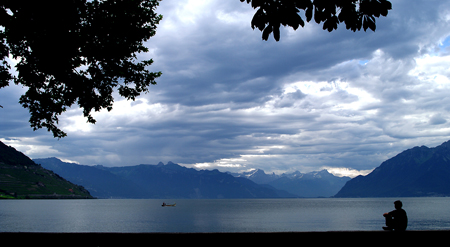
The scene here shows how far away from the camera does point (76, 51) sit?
61.0 ft

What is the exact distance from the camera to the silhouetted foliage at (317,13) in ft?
26.3

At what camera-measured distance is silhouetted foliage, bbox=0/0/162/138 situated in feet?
54.6

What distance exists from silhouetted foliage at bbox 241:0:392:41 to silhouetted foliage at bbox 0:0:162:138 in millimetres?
10583

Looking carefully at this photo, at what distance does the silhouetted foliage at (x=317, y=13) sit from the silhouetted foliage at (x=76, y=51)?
417 inches

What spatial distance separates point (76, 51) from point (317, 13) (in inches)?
587

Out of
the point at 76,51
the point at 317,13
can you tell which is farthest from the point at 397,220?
the point at 76,51
